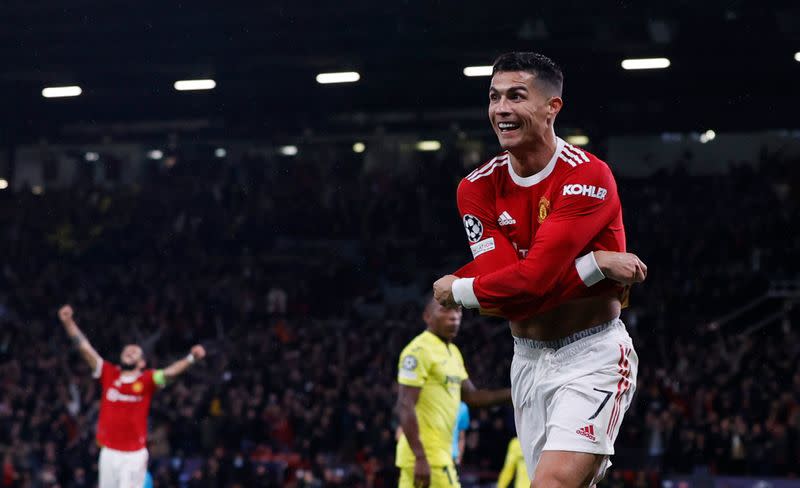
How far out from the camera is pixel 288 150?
32562 mm

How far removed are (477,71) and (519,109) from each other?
1571 centimetres

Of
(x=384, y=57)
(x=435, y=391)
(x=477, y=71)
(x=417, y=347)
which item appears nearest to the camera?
(x=417, y=347)

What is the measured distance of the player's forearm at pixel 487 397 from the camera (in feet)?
27.0

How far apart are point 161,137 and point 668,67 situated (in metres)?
16.6

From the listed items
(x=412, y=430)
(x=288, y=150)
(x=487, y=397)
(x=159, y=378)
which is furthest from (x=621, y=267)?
(x=288, y=150)

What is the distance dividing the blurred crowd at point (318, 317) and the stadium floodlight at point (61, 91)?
17.9 feet

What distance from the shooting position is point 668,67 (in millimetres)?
→ 20266

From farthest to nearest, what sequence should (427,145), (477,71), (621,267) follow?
(427,145), (477,71), (621,267)

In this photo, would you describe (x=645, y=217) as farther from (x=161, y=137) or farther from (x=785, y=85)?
(x=161, y=137)

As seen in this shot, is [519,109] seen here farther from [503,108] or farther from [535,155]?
[535,155]

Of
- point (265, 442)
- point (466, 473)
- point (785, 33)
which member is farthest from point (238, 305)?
point (785, 33)

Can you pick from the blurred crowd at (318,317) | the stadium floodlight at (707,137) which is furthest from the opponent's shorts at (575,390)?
the stadium floodlight at (707,137)

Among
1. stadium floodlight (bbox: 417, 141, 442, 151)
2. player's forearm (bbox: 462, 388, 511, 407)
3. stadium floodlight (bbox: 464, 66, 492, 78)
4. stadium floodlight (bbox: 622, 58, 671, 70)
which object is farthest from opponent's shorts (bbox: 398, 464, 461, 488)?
stadium floodlight (bbox: 417, 141, 442, 151)

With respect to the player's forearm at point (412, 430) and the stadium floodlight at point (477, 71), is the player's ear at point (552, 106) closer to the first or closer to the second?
the player's forearm at point (412, 430)
